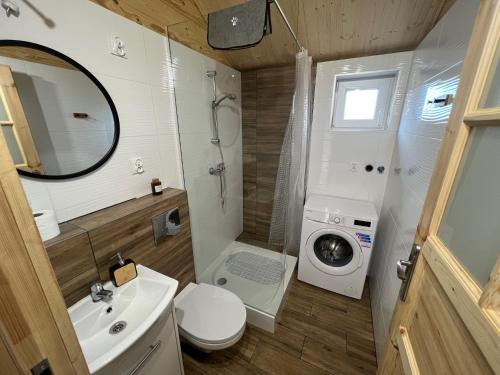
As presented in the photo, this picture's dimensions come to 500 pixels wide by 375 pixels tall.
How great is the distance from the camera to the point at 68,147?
103 centimetres

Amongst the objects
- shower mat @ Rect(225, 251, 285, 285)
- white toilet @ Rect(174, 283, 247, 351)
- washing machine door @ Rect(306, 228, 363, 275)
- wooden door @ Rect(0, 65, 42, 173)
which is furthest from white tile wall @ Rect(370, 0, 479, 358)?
wooden door @ Rect(0, 65, 42, 173)

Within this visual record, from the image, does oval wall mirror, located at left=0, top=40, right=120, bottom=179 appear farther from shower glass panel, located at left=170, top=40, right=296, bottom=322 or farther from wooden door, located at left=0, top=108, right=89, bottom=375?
wooden door, located at left=0, top=108, right=89, bottom=375

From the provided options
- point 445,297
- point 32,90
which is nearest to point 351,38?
point 445,297

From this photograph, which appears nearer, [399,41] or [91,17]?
[91,17]

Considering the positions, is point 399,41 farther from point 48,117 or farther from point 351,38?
point 48,117

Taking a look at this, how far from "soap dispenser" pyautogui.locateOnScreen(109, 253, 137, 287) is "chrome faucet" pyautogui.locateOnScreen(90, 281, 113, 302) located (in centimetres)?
7

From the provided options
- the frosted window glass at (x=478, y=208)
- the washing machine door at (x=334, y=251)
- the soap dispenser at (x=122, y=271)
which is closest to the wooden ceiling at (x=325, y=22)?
the frosted window glass at (x=478, y=208)

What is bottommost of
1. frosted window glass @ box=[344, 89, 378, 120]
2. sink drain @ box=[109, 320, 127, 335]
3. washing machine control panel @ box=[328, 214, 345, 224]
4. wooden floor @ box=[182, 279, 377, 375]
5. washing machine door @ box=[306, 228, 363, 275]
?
wooden floor @ box=[182, 279, 377, 375]

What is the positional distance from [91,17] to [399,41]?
6.99ft

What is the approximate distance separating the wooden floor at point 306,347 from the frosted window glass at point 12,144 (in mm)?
1595

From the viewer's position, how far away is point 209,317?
139 centimetres

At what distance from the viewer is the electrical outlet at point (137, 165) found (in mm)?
1307

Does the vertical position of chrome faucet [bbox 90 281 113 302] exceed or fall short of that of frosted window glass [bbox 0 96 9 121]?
it falls short

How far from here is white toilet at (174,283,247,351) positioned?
49.6 inches
